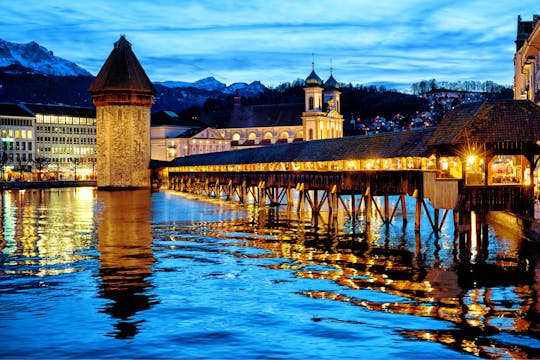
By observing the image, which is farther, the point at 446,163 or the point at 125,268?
the point at 446,163

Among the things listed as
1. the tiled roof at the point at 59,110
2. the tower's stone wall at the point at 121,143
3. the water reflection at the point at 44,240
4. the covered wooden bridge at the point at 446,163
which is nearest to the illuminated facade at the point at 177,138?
the tiled roof at the point at 59,110

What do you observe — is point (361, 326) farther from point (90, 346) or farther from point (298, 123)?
point (298, 123)

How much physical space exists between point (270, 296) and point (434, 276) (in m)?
5.40

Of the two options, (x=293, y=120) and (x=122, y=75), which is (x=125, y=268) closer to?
(x=122, y=75)

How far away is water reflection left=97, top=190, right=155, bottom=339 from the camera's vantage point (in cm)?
1716

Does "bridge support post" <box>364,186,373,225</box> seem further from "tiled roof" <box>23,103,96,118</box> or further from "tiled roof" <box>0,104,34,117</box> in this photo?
"tiled roof" <box>23,103,96,118</box>

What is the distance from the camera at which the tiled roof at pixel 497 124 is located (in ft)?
83.4

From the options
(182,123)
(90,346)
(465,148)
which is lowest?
(90,346)

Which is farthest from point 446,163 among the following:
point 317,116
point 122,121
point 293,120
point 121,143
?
point 293,120

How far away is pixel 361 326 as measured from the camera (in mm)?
15766

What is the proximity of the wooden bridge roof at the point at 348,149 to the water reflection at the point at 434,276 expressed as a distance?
3.62 m

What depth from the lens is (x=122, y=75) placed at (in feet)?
322

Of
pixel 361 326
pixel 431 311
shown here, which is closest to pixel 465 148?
pixel 431 311

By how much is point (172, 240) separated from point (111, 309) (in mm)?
15529
